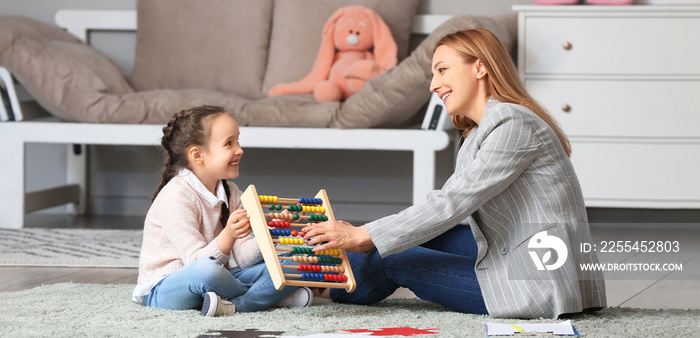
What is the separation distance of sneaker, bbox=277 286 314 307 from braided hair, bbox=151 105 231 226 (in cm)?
20

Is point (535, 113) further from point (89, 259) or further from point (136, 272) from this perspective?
point (89, 259)

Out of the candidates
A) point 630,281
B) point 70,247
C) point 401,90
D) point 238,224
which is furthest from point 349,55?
point 238,224

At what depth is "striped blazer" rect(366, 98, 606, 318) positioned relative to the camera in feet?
4.34

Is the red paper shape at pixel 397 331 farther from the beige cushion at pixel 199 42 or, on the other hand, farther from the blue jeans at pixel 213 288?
the beige cushion at pixel 199 42

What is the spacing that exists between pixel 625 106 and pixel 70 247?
1.80m

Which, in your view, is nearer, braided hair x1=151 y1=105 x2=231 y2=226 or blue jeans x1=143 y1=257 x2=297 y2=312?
blue jeans x1=143 y1=257 x2=297 y2=312

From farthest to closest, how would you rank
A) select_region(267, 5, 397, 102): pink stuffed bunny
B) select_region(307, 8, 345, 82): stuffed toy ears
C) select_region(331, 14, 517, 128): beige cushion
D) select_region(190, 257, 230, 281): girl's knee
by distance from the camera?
select_region(307, 8, 345, 82): stuffed toy ears → select_region(267, 5, 397, 102): pink stuffed bunny → select_region(331, 14, 517, 128): beige cushion → select_region(190, 257, 230, 281): girl's knee

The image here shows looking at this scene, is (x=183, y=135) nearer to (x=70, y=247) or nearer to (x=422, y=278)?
(x=422, y=278)

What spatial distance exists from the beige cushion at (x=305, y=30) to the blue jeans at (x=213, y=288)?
1643 mm

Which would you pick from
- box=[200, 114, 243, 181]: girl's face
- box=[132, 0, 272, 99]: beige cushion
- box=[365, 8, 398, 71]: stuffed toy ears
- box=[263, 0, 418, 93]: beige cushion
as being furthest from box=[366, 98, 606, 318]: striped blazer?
box=[132, 0, 272, 99]: beige cushion

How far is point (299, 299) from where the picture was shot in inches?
59.2

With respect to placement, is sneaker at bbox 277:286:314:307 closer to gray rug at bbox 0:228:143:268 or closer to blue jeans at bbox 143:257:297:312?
blue jeans at bbox 143:257:297:312

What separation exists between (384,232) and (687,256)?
1286 mm

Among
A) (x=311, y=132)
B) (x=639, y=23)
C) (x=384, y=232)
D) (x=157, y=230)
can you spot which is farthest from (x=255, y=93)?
(x=384, y=232)
